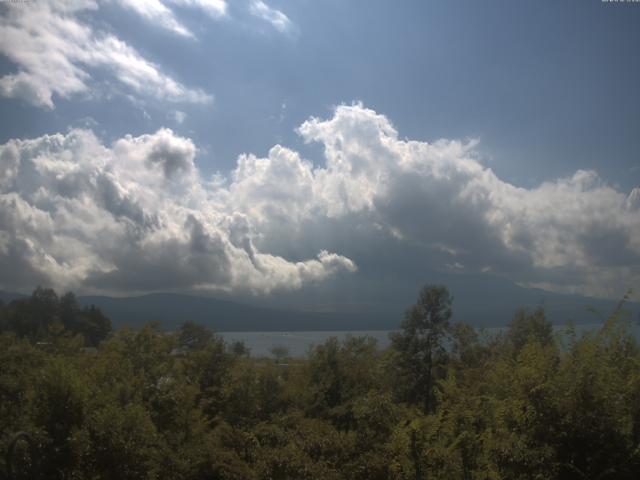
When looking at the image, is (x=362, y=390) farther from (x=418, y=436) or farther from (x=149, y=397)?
(x=418, y=436)

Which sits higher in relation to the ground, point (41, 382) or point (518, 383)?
point (518, 383)

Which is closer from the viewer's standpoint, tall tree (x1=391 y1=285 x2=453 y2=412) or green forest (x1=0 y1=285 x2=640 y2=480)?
green forest (x1=0 y1=285 x2=640 y2=480)

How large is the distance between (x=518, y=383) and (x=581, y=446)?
5.40ft

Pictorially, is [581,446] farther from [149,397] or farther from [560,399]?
[149,397]

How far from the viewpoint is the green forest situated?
34.5ft

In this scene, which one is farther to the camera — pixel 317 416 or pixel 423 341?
pixel 423 341

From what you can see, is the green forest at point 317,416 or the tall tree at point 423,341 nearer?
the green forest at point 317,416

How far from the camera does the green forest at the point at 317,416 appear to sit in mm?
10523

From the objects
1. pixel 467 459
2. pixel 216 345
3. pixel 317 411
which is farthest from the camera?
pixel 216 345

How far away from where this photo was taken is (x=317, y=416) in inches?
979

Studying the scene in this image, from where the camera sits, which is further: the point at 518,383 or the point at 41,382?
the point at 41,382

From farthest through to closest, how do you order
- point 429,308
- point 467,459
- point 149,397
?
point 429,308
point 149,397
point 467,459

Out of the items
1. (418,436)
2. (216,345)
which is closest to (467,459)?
(418,436)

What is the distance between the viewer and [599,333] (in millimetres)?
12367
